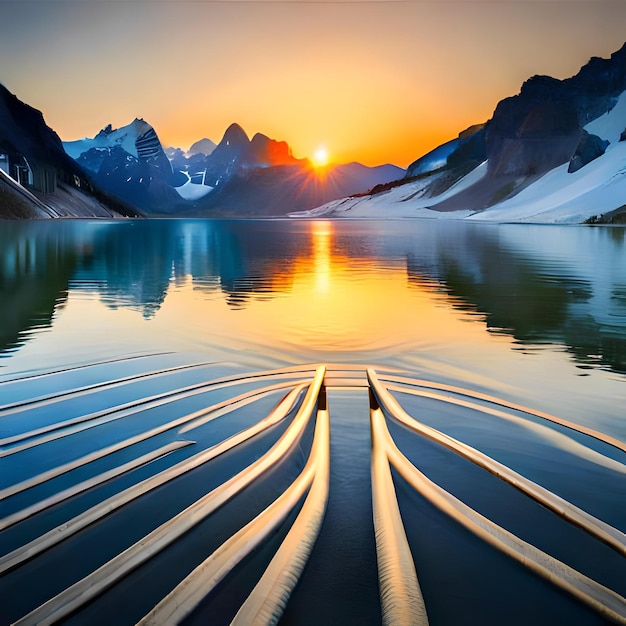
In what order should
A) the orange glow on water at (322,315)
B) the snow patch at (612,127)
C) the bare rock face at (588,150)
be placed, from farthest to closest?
the snow patch at (612,127) → the bare rock face at (588,150) → the orange glow on water at (322,315)

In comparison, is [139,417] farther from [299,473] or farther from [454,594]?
[454,594]

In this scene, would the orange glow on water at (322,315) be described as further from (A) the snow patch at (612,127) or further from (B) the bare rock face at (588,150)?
(A) the snow patch at (612,127)

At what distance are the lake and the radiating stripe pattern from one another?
0.02 metres

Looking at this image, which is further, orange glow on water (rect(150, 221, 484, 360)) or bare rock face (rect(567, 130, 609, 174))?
bare rock face (rect(567, 130, 609, 174))

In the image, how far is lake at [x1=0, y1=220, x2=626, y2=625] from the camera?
Result: 13.6 feet

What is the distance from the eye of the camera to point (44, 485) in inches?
234

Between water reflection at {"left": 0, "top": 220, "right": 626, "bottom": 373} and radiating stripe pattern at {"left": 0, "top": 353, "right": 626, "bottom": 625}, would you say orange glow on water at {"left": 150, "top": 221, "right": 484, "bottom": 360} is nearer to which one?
water reflection at {"left": 0, "top": 220, "right": 626, "bottom": 373}

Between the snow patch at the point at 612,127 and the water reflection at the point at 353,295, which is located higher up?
the snow patch at the point at 612,127

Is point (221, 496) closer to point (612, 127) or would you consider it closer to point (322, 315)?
point (322, 315)

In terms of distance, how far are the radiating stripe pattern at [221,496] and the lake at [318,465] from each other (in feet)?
0.08

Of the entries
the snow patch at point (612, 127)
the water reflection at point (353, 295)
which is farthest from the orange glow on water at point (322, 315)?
the snow patch at point (612, 127)

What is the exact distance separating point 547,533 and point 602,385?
19.5 ft

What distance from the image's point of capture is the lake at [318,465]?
4160 mm

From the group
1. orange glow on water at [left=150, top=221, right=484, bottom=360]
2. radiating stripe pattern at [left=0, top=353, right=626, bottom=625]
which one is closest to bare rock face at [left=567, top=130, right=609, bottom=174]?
orange glow on water at [left=150, top=221, right=484, bottom=360]
